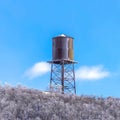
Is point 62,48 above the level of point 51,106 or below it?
above

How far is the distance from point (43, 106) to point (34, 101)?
0.72 metres

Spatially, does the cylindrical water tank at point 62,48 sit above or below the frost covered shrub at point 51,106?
above

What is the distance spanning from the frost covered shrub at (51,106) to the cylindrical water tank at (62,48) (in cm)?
2749

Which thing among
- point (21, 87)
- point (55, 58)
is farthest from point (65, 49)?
point (21, 87)

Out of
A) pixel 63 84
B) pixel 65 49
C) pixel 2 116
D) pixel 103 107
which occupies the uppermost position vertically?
pixel 65 49

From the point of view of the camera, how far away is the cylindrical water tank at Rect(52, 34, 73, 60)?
187 ft

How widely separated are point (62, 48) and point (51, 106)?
32.0 meters

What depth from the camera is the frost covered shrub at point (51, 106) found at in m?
24.3

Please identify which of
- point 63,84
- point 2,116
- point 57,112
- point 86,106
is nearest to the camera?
point 2,116

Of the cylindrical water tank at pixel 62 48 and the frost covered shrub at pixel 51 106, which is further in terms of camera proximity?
the cylindrical water tank at pixel 62 48

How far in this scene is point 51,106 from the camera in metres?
25.5

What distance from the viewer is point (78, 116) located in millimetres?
25328

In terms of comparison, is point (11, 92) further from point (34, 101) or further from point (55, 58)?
point (55, 58)

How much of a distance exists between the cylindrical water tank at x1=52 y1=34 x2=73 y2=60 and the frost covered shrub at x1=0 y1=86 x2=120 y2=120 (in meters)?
27.5
